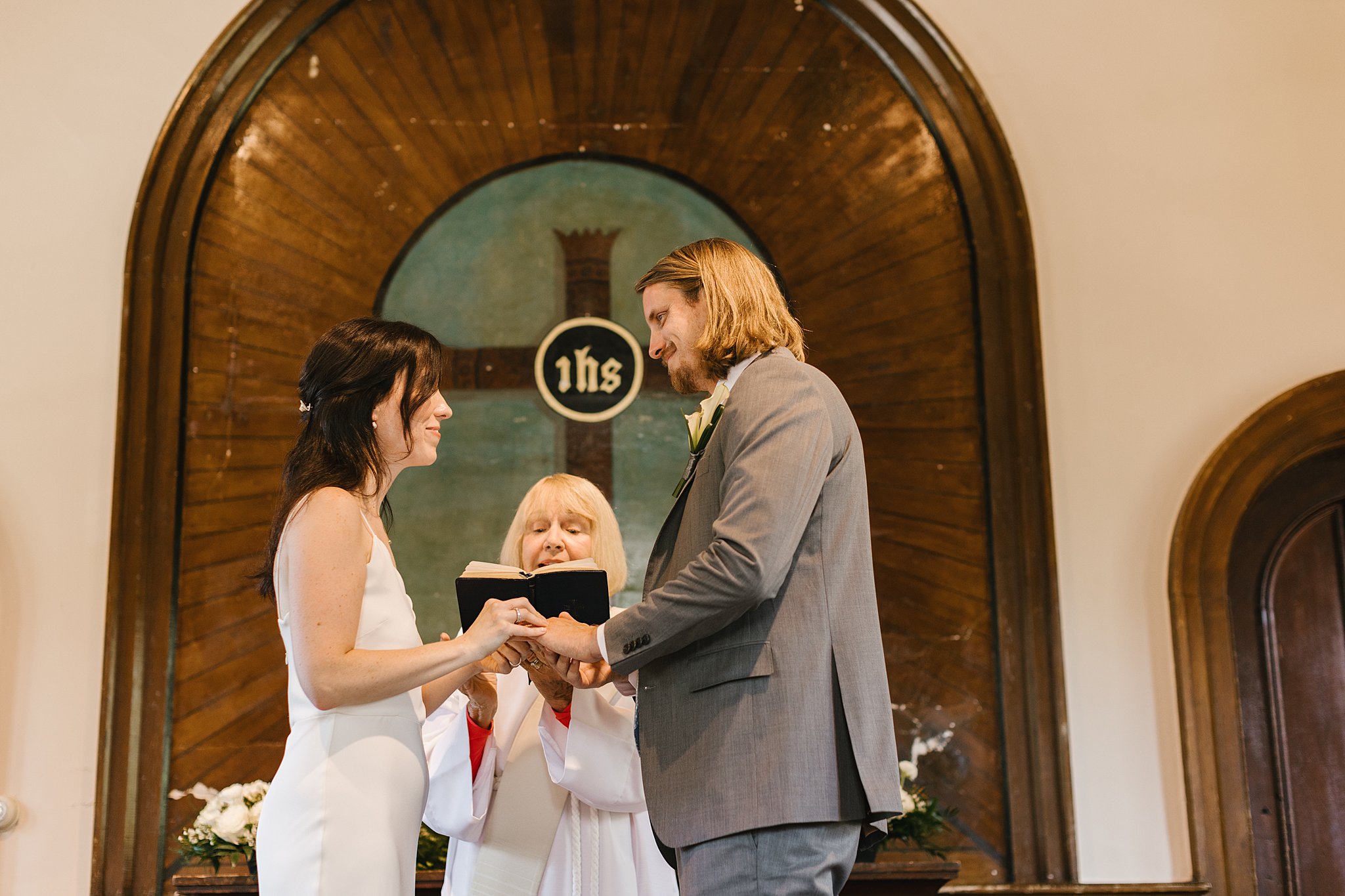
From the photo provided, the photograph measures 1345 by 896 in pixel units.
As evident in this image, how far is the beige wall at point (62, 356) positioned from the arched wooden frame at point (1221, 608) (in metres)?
3.80

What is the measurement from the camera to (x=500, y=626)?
259cm

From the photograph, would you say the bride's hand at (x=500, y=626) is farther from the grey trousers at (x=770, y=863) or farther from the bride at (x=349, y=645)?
the grey trousers at (x=770, y=863)

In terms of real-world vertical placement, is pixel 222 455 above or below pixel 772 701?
above

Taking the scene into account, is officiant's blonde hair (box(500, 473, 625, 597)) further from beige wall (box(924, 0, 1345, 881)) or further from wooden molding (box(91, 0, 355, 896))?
beige wall (box(924, 0, 1345, 881))

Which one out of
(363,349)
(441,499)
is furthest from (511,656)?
(441,499)

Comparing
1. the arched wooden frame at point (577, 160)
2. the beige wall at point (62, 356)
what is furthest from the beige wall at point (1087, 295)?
the arched wooden frame at point (577, 160)

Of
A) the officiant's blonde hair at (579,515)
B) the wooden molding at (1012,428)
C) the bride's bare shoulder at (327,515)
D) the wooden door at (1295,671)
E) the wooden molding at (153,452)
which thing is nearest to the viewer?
the bride's bare shoulder at (327,515)

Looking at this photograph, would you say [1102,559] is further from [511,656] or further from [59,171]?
[59,171]

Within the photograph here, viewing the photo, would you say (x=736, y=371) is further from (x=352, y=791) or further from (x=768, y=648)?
(x=352, y=791)

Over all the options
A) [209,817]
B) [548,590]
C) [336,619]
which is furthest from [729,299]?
[209,817]

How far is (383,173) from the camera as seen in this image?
184 inches

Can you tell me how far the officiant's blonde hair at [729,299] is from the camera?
2588 mm

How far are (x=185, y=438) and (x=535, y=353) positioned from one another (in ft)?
4.26

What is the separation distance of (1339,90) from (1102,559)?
2.06 meters
